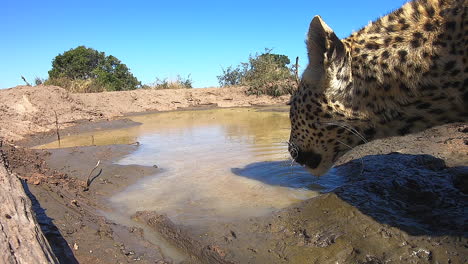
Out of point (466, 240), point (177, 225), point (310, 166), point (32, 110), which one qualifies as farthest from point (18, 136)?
point (466, 240)

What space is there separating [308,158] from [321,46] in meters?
1.22

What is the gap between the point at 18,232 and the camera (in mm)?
1752

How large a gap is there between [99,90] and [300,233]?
1893cm

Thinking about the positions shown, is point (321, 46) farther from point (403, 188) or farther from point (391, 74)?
point (403, 188)

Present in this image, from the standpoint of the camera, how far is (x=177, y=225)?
3297 millimetres

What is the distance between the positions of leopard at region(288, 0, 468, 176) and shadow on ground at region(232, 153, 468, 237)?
2.25 feet

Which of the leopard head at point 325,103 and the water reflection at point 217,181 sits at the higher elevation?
the leopard head at point 325,103

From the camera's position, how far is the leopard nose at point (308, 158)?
337 cm

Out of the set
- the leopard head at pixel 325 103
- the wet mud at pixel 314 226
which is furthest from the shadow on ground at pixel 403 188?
the leopard head at pixel 325 103

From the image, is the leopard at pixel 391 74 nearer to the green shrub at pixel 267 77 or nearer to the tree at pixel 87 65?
the green shrub at pixel 267 77

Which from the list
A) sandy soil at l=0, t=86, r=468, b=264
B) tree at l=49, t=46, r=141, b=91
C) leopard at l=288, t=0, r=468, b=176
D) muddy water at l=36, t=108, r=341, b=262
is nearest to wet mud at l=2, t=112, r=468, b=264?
sandy soil at l=0, t=86, r=468, b=264

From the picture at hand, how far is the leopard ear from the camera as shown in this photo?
8.38 ft

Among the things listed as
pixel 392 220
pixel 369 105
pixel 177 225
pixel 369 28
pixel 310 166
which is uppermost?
pixel 369 28

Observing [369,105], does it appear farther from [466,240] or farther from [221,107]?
[221,107]
